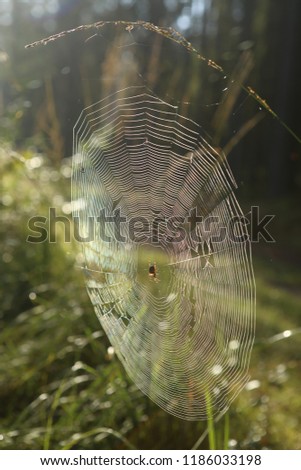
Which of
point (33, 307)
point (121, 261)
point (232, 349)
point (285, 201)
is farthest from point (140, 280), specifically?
point (285, 201)

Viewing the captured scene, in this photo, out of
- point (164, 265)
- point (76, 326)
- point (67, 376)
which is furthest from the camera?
point (76, 326)

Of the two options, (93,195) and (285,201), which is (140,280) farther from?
(285,201)

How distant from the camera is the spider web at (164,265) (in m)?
2.12

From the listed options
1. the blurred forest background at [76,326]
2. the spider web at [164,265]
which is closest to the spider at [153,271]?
the spider web at [164,265]

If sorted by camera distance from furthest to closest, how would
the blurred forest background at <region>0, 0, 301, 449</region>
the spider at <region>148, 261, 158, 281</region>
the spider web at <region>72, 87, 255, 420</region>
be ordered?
1. the blurred forest background at <region>0, 0, 301, 449</region>
2. the spider at <region>148, 261, 158, 281</region>
3. the spider web at <region>72, 87, 255, 420</region>

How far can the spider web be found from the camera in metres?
2.12

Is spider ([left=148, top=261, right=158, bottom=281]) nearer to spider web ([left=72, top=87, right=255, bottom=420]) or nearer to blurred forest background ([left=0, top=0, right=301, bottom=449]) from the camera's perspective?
spider web ([left=72, top=87, right=255, bottom=420])

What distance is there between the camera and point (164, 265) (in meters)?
2.68

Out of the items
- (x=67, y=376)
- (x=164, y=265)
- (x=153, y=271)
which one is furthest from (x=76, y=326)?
(x=153, y=271)

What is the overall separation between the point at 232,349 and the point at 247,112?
34.1 feet

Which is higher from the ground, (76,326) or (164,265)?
(164,265)

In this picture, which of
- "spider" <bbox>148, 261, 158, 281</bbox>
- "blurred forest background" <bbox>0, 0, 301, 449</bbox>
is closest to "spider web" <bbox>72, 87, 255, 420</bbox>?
"spider" <bbox>148, 261, 158, 281</bbox>

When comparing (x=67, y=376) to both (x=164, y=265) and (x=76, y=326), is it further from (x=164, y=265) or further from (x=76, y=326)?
(x=164, y=265)

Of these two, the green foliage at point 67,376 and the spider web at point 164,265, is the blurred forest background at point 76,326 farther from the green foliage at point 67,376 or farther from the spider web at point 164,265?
the spider web at point 164,265
